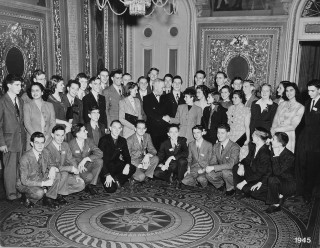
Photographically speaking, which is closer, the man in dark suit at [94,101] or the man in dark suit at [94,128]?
the man in dark suit at [94,128]

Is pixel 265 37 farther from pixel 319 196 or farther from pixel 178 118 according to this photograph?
pixel 319 196

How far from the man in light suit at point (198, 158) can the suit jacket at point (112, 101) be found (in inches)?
58.3

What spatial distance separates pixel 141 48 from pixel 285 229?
22.8 ft

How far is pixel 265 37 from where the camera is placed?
29.3ft

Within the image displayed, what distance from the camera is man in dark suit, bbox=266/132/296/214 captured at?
459 centimetres

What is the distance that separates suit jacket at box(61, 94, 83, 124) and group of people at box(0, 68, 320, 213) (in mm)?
16

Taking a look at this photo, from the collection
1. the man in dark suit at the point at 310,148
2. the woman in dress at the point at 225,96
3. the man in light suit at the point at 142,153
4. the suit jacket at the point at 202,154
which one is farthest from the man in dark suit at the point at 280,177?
the man in light suit at the point at 142,153

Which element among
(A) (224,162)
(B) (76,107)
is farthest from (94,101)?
(A) (224,162)

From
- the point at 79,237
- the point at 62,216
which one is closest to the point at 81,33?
the point at 62,216

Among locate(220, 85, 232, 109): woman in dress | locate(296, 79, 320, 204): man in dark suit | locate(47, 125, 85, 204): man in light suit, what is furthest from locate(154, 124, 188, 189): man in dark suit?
locate(296, 79, 320, 204): man in dark suit

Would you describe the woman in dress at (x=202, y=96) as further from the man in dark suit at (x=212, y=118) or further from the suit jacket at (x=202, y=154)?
the suit jacket at (x=202, y=154)

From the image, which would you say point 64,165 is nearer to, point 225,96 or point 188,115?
point 188,115

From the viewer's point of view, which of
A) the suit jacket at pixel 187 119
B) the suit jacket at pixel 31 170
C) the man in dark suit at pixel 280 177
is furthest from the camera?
the suit jacket at pixel 187 119

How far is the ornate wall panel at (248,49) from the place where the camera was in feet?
29.2
